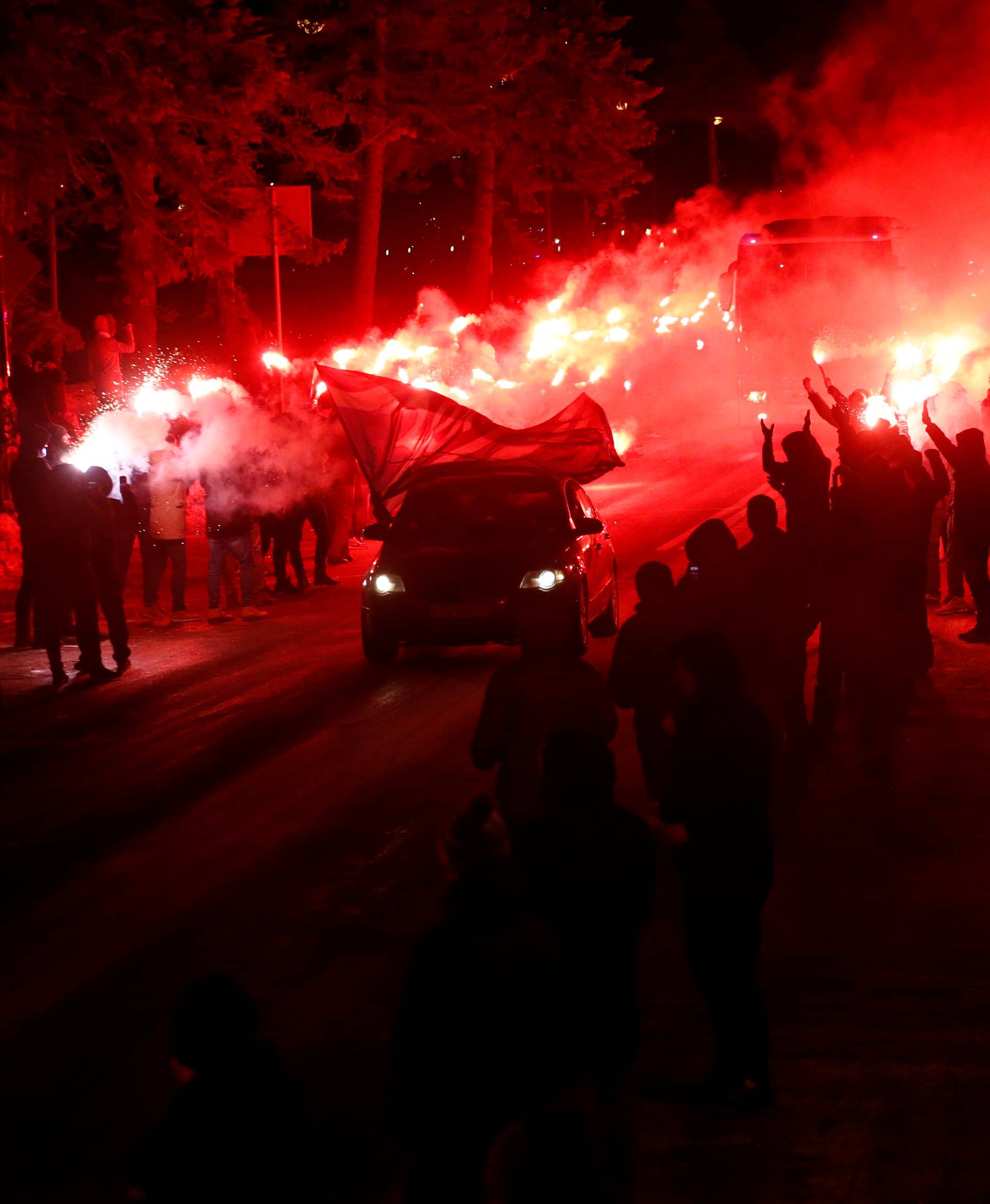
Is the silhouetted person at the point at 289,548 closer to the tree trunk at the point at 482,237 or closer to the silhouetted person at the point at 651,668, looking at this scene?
the silhouetted person at the point at 651,668

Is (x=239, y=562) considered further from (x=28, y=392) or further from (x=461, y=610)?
(x=28, y=392)

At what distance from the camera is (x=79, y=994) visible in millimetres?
6129

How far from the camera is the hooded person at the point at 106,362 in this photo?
86.8 ft

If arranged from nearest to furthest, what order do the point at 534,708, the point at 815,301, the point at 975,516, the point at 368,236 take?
the point at 534,708 → the point at 975,516 → the point at 368,236 → the point at 815,301

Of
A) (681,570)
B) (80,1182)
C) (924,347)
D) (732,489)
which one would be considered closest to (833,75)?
(924,347)

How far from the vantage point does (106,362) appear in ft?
87.4

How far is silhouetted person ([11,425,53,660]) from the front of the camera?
13.0 meters

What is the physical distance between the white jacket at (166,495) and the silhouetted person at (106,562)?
73.4 inches

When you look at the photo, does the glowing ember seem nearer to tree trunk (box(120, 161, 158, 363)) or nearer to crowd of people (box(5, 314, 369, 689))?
tree trunk (box(120, 161, 158, 363))

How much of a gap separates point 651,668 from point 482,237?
32849 millimetres

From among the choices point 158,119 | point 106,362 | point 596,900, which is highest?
point 158,119

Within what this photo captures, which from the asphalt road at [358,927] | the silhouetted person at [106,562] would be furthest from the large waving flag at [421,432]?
the asphalt road at [358,927]

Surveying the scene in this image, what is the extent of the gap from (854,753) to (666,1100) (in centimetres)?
514

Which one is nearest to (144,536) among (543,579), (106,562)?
(106,562)
